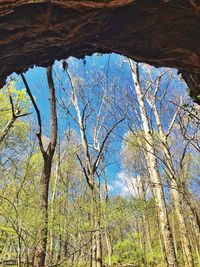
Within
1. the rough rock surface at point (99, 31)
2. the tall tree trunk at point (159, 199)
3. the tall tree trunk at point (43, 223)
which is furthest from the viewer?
the tall tree trunk at point (159, 199)

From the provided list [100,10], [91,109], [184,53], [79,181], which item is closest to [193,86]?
[184,53]

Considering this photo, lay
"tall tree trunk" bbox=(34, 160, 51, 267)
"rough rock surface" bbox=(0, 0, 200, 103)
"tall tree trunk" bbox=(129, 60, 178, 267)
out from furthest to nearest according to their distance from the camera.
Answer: "tall tree trunk" bbox=(129, 60, 178, 267) < "tall tree trunk" bbox=(34, 160, 51, 267) < "rough rock surface" bbox=(0, 0, 200, 103)

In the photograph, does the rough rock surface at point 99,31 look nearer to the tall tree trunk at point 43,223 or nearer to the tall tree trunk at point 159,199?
the tall tree trunk at point 43,223

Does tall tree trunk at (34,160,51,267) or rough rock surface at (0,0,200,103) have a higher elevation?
rough rock surface at (0,0,200,103)

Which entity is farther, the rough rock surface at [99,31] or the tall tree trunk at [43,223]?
the tall tree trunk at [43,223]

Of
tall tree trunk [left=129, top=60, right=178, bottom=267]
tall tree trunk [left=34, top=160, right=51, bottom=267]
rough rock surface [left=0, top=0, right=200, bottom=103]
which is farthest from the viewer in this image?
tall tree trunk [left=129, top=60, right=178, bottom=267]

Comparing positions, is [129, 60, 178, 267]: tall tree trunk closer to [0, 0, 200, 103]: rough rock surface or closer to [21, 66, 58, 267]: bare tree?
[21, 66, 58, 267]: bare tree

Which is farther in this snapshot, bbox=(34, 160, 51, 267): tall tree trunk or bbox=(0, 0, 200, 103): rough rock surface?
bbox=(34, 160, 51, 267): tall tree trunk

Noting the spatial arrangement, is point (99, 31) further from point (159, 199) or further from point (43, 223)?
point (159, 199)

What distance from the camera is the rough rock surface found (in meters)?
2.84

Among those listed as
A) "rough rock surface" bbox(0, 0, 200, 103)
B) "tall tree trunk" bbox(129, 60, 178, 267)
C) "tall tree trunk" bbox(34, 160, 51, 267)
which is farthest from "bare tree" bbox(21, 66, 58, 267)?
"tall tree trunk" bbox(129, 60, 178, 267)

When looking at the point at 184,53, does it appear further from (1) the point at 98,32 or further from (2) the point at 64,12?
(2) the point at 64,12

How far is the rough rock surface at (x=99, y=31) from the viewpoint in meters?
2.84

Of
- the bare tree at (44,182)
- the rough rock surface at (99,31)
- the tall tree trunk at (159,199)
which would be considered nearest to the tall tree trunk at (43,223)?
the bare tree at (44,182)
